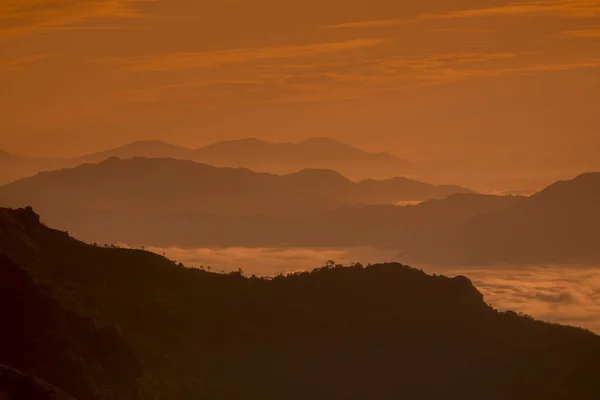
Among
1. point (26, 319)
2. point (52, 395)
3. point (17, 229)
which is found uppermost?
point (17, 229)

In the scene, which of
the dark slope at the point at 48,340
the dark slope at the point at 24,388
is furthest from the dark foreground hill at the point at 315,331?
the dark slope at the point at 24,388

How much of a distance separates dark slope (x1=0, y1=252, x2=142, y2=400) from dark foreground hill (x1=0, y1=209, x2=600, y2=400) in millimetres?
11768

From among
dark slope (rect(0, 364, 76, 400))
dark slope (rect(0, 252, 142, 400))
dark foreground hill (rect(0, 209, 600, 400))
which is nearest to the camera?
dark slope (rect(0, 364, 76, 400))

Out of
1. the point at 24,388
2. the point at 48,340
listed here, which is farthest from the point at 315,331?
the point at 24,388

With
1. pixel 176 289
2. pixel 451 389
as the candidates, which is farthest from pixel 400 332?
pixel 176 289

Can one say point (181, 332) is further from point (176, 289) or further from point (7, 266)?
point (7, 266)

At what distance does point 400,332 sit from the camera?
276ft

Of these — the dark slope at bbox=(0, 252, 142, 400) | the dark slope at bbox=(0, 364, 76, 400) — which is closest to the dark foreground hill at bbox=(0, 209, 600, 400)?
the dark slope at bbox=(0, 252, 142, 400)

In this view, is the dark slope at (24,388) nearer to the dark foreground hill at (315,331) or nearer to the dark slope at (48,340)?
the dark slope at (48,340)

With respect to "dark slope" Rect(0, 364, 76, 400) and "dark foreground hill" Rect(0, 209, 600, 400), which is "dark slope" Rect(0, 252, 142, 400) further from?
"dark foreground hill" Rect(0, 209, 600, 400)

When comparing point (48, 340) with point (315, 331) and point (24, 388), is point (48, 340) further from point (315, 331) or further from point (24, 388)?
point (315, 331)

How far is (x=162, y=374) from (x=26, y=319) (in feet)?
58.2

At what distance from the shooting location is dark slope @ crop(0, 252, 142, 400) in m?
54.2

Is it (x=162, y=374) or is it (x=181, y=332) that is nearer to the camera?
(x=162, y=374)
